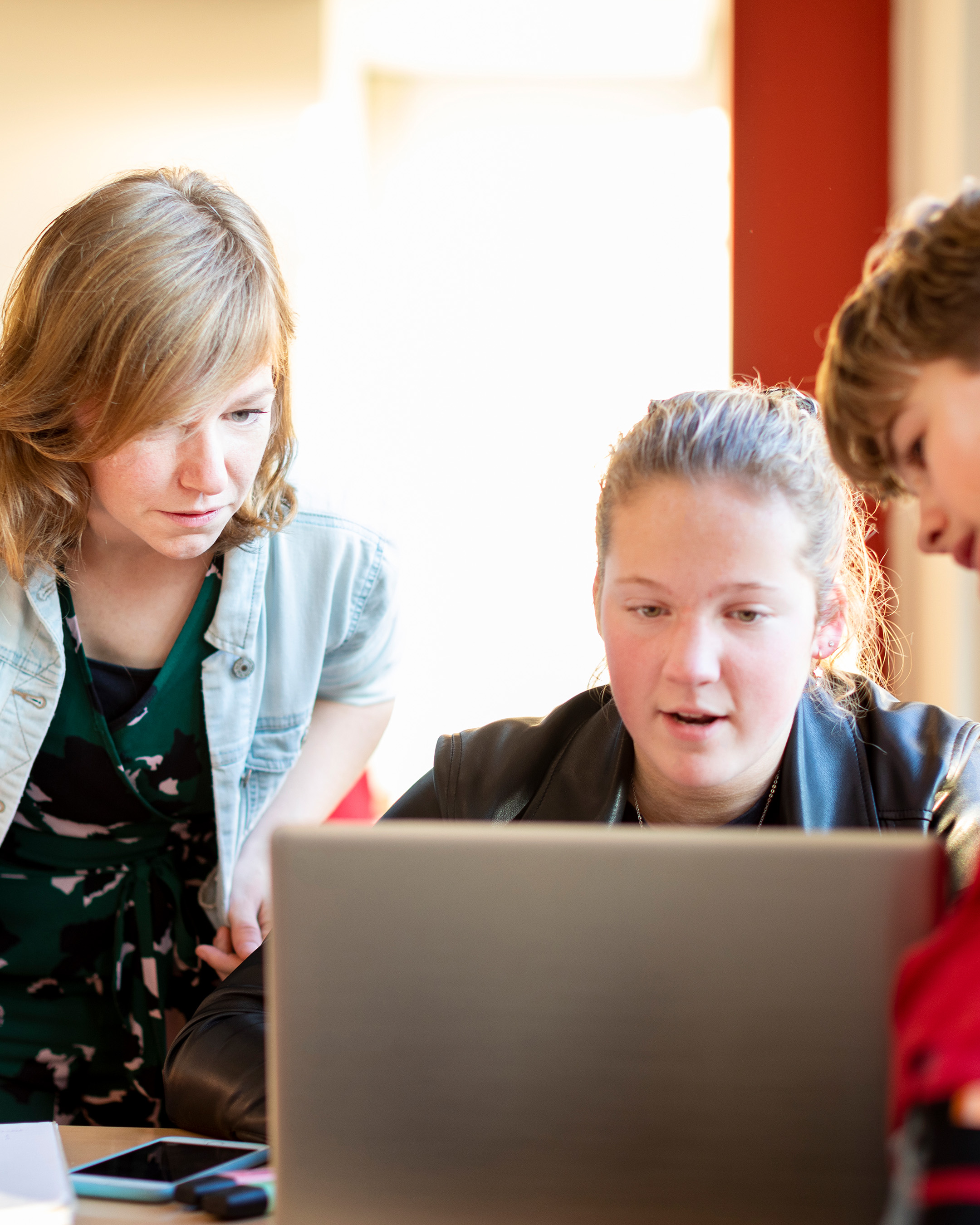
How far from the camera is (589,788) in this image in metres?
1.24

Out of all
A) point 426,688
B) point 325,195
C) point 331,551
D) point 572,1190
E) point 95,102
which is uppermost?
point 95,102

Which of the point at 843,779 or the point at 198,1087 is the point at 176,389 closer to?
the point at 198,1087

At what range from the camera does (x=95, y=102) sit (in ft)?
10.7

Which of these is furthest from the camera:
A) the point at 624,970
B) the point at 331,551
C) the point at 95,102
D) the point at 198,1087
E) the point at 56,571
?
the point at 95,102

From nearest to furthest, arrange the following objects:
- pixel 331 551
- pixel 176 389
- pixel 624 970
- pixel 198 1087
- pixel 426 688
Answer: pixel 624 970, pixel 198 1087, pixel 176 389, pixel 331 551, pixel 426 688

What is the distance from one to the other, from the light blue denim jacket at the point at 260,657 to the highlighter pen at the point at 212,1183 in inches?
21.9

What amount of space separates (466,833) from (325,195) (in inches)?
124

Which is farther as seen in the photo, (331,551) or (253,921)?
(331,551)

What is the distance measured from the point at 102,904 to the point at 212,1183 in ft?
2.07

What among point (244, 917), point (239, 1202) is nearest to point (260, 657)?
point (244, 917)

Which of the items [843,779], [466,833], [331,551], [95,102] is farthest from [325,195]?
[466,833]

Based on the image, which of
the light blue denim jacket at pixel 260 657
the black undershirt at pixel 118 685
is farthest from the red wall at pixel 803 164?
the black undershirt at pixel 118 685

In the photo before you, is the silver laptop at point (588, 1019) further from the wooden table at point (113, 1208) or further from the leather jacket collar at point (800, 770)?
the leather jacket collar at point (800, 770)

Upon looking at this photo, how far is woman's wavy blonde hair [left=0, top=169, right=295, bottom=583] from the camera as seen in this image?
116cm
